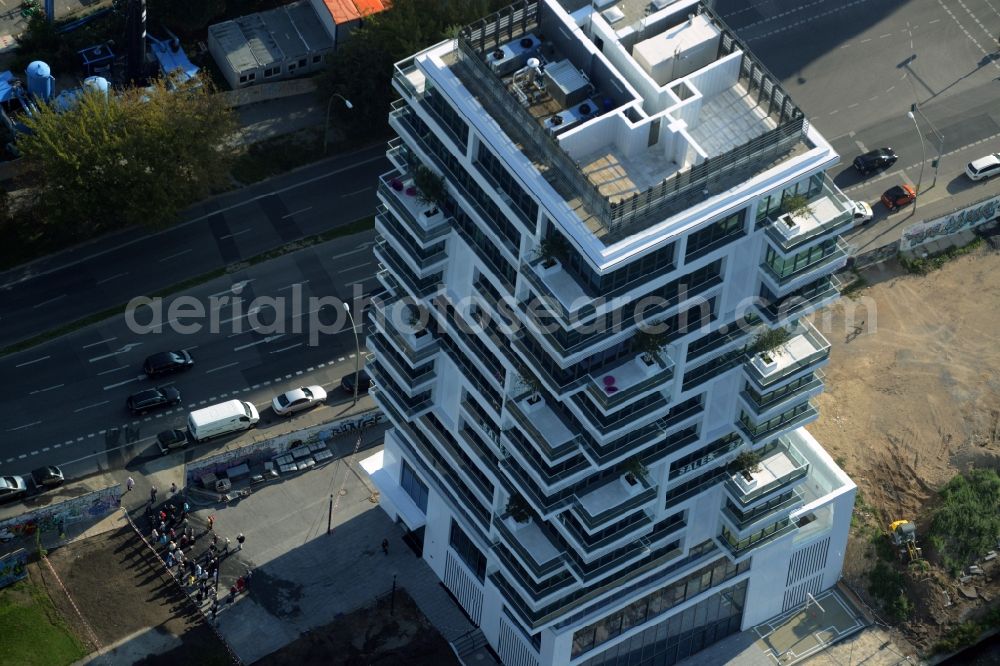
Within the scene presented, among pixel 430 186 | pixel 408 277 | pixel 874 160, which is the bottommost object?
pixel 430 186

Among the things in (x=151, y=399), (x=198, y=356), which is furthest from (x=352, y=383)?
(x=151, y=399)

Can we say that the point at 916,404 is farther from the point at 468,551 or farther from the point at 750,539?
the point at 468,551

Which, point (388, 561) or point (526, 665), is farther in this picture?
point (388, 561)

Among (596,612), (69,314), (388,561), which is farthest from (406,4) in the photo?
(596,612)

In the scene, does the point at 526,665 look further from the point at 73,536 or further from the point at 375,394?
the point at 73,536

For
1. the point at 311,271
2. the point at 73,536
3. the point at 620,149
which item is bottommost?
the point at 620,149

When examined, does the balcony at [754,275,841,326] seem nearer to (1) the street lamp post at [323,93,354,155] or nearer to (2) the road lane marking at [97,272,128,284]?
(1) the street lamp post at [323,93,354,155]
